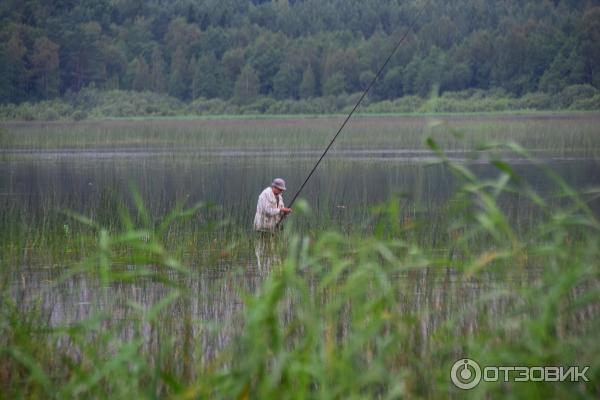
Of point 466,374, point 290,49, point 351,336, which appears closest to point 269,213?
point 351,336

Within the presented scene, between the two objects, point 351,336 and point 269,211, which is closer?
point 351,336

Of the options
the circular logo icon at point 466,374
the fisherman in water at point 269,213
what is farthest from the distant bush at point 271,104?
the circular logo icon at point 466,374

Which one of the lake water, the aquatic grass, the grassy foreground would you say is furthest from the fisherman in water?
the aquatic grass

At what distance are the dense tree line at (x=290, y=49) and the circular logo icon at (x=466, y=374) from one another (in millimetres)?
43678

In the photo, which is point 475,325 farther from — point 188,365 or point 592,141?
point 592,141

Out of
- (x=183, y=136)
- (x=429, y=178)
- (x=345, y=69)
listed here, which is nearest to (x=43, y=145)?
(x=183, y=136)

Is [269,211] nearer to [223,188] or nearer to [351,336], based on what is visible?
[351,336]

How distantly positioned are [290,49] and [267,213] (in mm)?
50096

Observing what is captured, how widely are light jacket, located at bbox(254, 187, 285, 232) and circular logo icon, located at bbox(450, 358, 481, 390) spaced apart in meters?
5.52

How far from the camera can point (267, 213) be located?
983 centimetres

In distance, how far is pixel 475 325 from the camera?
564 cm

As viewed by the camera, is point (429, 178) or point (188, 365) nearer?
point (188, 365)

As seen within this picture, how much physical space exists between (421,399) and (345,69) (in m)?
52.2

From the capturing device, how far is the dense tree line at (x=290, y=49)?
172ft
